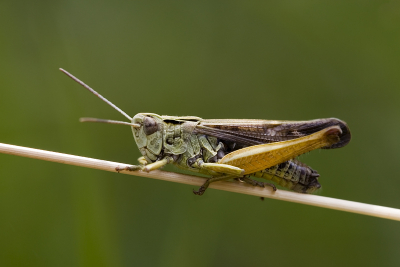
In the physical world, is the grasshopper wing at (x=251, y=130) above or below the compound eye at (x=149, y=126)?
above

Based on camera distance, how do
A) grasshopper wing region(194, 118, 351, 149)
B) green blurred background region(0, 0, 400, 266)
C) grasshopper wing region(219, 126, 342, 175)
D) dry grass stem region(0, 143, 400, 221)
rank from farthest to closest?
green blurred background region(0, 0, 400, 266) → grasshopper wing region(194, 118, 351, 149) → grasshopper wing region(219, 126, 342, 175) → dry grass stem region(0, 143, 400, 221)

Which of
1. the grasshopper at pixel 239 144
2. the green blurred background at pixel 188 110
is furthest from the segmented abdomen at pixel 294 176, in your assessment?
the green blurred background at pixel 188 110

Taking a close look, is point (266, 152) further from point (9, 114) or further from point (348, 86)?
point (9, 114)

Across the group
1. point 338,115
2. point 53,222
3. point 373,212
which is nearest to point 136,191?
point 53,222

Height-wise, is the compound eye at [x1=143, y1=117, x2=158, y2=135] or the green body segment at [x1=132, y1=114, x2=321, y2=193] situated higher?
the compound eye at [x1=143, y1=117, x2=158, y2=135]

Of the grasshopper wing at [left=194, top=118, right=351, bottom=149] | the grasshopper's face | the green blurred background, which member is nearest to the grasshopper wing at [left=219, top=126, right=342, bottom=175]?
the grasshopper wing at [left=194, top=118, right=351, bottom=149]

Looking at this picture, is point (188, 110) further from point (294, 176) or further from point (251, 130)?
point (294, 176)

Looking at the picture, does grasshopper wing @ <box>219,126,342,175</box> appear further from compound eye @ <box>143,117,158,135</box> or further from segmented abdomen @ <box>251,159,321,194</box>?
compound eye @ <box>143,117,158,135</box>

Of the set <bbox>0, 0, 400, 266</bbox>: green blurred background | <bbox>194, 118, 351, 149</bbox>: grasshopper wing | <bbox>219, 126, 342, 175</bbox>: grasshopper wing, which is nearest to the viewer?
<bbox>219, 126, 342, 175</bbox>: grasshopper wing

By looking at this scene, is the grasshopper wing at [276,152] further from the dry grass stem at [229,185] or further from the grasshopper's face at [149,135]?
the grasshopper's face at [149,135]
